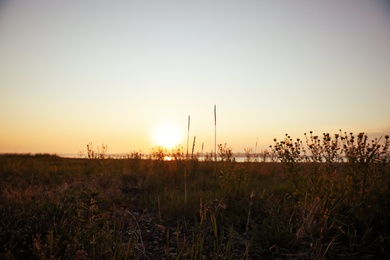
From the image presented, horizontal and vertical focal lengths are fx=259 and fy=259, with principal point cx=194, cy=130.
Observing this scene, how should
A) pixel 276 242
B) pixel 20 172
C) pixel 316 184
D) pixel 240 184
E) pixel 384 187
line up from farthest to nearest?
pixel 20 172
pixel 240 184
pixel 316 184
pixel 384 187
pixel 276 242

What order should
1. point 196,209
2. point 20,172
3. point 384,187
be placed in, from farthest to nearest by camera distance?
point 20,172
point 196,209
point 384,187

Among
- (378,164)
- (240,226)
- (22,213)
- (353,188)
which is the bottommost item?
(240,226)

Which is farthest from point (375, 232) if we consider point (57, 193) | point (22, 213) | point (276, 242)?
point (57, 193)

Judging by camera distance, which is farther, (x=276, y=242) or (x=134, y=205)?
(x=134, y=205)

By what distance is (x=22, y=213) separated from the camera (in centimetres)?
271

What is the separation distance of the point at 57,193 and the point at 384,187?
4189mm

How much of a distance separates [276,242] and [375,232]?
40.7 inches

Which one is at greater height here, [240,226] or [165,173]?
[165,173]

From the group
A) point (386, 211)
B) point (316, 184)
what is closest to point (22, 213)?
point (316, 184)

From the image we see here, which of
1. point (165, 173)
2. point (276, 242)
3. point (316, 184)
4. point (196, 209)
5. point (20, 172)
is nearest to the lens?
point (276, 242)

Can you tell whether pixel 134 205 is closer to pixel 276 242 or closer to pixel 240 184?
pixel 240 184

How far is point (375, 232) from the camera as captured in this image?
2.65 metres

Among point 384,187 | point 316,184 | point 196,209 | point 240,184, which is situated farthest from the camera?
point 240,184

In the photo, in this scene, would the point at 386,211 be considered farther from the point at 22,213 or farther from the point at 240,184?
the point at 22,213
